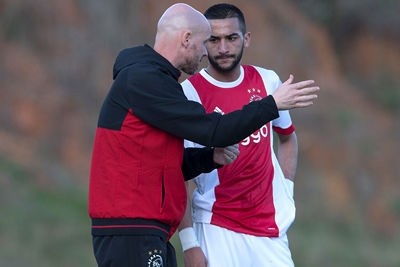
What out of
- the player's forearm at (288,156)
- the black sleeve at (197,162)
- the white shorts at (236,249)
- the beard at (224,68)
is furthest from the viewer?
the player's forearm at (288,156)

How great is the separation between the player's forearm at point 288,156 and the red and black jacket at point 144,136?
4.52 ft

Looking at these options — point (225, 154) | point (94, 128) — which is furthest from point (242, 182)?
point (94, 128)

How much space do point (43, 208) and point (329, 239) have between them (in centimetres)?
469

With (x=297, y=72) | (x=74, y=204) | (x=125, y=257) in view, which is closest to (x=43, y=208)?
(x=74, y=204)

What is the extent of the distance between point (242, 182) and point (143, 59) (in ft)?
3.88

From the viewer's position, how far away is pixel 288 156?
485 centimetres

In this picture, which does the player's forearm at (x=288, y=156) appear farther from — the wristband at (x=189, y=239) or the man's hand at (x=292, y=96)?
the man's hand at (x=292, y=96)

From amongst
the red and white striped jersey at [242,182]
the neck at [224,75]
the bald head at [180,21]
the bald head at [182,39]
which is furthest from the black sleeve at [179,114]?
the neck at [224,75]

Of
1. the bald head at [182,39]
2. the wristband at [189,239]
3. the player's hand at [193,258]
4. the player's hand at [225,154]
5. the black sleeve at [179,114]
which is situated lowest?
the player's hand at [193,258]

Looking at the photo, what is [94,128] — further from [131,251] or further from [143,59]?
[131,251]

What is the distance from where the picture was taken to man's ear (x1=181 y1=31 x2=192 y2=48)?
3.67 meters

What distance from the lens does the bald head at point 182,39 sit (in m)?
3.67

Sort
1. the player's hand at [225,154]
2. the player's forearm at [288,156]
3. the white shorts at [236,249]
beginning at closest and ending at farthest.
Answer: the player's hand at [225,154] < the white shorts at [236,249] < the player's forearm at [288,156]

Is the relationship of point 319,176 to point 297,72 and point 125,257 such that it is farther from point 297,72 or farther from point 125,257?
point 125,257
